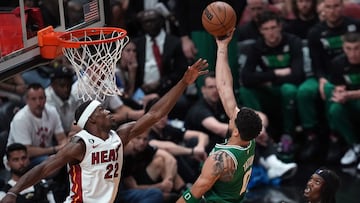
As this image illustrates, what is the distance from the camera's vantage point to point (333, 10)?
1039cm

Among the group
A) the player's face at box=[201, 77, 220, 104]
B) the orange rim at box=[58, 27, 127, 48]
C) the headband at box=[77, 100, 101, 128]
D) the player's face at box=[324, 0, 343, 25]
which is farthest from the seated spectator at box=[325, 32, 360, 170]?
the headband at box=[77, 100, 101, 128]

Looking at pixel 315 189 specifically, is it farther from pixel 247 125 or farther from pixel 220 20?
pixel 220 20

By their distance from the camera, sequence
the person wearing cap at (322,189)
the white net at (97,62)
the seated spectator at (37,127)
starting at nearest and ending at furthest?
the person wearing cap at (322,189)
the white net at (97,62)
the seated spectator at (37,127)

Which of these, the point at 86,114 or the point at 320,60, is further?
the point at 320,60

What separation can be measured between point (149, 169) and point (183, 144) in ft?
2.99

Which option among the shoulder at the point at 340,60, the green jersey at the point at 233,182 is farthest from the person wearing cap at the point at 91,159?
the shoulder at the point at 340,60

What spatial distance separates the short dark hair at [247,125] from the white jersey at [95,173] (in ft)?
3.10

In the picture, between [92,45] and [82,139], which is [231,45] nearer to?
[92,45]

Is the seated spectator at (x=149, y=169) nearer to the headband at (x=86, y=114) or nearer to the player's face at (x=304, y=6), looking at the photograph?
the headband at (x=86, y=114)

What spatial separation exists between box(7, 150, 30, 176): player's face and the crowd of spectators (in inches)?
39.4

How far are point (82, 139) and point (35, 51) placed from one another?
92 cm

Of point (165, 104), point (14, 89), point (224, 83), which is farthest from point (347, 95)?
point (14, 89)

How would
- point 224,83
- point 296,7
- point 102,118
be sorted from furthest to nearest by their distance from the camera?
1. point 296,7
2. point 224,83
3. point 102,118

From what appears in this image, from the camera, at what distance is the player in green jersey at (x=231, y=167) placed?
629 centimetres
